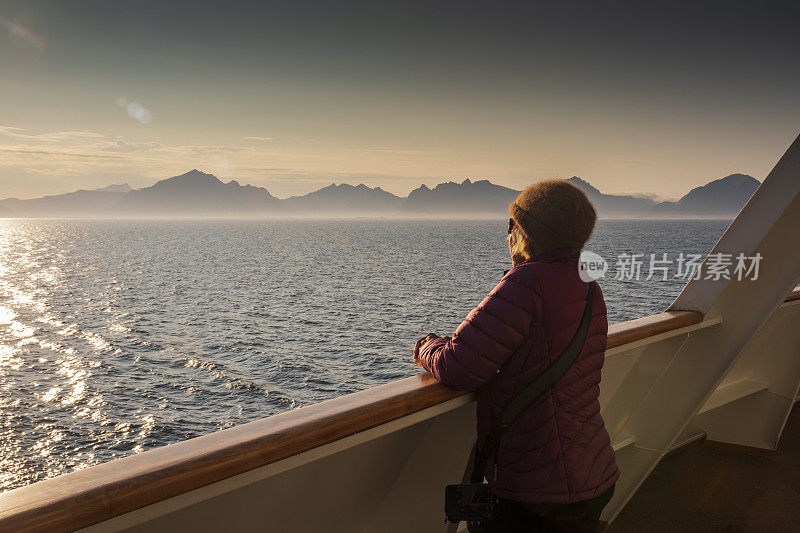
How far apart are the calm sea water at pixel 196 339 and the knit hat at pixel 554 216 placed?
16.1 m

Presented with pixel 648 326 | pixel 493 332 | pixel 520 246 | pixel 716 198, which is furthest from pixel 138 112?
pixel 716 198

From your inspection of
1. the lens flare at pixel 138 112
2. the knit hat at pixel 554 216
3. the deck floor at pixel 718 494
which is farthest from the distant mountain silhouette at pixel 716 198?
the knit hat at pixel 554 216

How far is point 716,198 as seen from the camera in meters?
164

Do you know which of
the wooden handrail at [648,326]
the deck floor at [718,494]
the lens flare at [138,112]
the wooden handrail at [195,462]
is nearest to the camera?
the wooden handrail at [195,462]

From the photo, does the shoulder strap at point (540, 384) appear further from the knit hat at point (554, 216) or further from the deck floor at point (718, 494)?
the deck floor at point (718, 494)

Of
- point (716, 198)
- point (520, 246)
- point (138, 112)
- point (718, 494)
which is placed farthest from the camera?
point (716, 198)

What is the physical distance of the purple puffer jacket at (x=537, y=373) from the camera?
1102 millimetres

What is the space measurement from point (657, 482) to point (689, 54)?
13439cm

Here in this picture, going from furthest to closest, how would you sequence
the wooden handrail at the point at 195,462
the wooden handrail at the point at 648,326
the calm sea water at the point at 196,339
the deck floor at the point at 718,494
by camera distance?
1. the calm sea water at the point at 196,339
2. the deck floor at the point at 718,494
3. the wooden handrail at the point at 648,326
4. the wooden handrail at the point at 195,462

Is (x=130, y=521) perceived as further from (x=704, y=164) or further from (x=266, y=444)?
(x=704, y=164)

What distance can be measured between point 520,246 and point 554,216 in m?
0.08

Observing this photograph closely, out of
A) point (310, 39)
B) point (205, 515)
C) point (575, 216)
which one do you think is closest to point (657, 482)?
point (575, 216)

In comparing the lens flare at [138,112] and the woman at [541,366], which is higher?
the lens flare at [138,112]

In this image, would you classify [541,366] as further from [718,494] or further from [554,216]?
[718,494]
